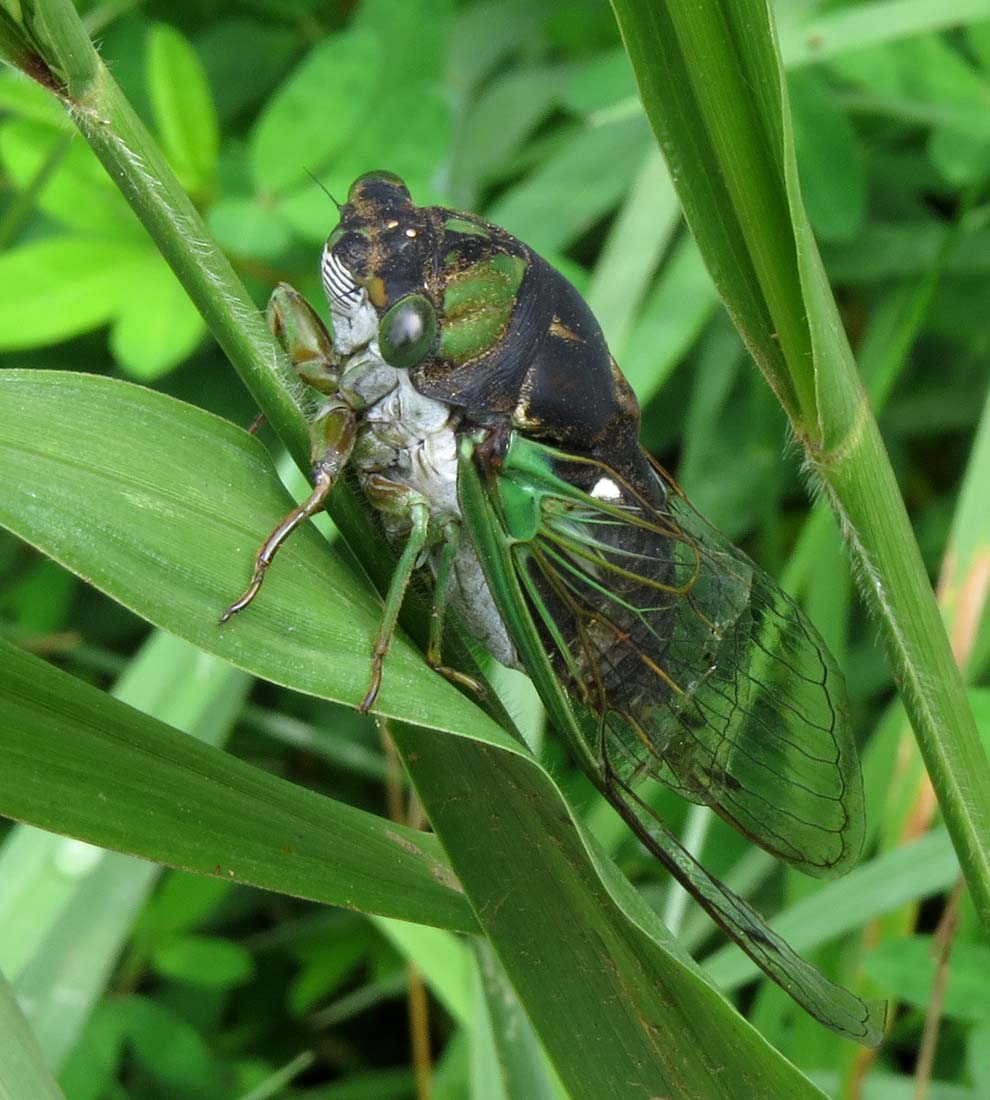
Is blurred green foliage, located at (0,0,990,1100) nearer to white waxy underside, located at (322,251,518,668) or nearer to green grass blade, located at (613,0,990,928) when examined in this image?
white waxy underside, located at (322,251,518,668)

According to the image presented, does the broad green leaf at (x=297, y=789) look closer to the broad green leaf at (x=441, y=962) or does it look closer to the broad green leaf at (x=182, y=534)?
the broad green leaf at (x=182, y=534)

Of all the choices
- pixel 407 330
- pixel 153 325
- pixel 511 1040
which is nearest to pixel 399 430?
pixel 407 330

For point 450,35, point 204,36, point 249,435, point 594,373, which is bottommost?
point 249,435

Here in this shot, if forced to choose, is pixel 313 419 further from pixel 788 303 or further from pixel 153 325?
pixel 153 325

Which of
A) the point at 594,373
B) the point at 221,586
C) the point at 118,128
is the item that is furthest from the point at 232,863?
the point at 594,373

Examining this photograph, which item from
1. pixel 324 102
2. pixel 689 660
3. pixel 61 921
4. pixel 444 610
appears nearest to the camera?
pixel 444 610

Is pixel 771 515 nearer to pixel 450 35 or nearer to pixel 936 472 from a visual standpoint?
pixel 936 472
